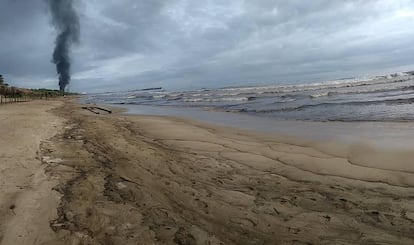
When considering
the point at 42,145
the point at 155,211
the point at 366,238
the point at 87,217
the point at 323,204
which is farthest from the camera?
the point at 42,145

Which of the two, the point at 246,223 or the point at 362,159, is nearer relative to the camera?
the point at 246,223

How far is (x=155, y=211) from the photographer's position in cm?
485

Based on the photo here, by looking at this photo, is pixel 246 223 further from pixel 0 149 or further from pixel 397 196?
pixel 0 149

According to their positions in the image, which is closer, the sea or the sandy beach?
the sandy beach

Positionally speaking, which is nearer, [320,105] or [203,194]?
[203,194]

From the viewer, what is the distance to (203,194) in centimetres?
571

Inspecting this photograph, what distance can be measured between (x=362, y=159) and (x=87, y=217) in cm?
611

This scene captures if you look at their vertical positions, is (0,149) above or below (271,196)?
above

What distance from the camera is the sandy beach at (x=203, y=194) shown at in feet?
13.7

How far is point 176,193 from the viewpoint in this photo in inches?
227

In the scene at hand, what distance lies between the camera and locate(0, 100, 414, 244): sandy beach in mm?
4180

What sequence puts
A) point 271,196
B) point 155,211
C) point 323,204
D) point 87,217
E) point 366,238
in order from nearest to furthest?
1. point 366,238
2. point 87,217
3. point 155,211
4. point 323,204
5. point 271,196

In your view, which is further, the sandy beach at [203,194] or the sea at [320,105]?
the sea at [320,105]

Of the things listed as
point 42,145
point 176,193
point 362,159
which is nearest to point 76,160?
point 42,145
